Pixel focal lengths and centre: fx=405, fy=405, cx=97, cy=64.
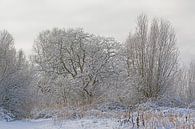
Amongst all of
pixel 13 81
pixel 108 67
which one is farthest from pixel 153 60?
pixel 13 81

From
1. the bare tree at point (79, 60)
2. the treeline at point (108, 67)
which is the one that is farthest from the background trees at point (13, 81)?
the bare tree at point (79, 60)

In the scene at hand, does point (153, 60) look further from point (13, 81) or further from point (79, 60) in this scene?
point (13, 81)

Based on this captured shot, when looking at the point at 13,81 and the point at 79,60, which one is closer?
the point at 13,81

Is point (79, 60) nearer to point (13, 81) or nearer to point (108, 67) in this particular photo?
point (108, 67)

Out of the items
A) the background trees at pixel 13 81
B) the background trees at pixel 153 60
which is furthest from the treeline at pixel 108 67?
the background trees at pixel 13 81

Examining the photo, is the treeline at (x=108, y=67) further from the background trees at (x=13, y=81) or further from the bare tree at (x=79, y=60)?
the background trees at (x=13, y=81)

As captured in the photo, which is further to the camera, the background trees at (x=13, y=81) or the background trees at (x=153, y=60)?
the background trees at (x=153, y=60)

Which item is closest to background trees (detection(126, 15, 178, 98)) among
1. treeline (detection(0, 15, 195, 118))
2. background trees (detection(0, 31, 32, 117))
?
treeline (detection(0, 15, 195, 118))

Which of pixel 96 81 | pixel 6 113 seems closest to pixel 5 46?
pixel 6 113

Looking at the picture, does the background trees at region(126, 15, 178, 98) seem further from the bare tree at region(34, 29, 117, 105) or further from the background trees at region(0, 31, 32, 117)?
the background trees at region(0, 31, 32, 117)

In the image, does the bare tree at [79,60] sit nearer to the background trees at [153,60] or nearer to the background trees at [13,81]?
the background trees at [153,60]

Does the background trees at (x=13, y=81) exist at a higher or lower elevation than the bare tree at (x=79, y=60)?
lower

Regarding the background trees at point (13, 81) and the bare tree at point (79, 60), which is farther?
the bare tree at point (79, 60)

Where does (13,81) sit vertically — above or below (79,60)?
below
